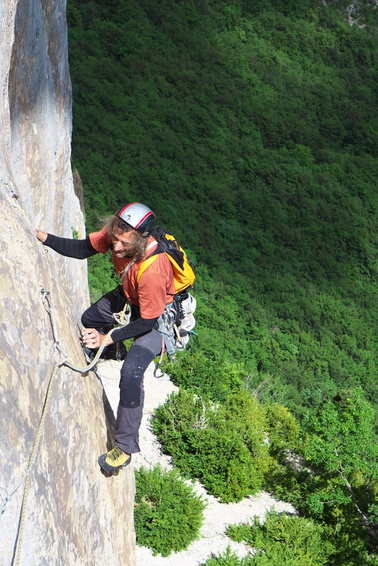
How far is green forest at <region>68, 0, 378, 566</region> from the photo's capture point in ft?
51.2

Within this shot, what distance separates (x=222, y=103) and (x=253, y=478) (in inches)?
843

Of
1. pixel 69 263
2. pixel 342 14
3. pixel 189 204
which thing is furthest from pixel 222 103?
pixel 69 263

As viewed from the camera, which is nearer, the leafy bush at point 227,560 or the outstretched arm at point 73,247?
the outstretched arm at point 73,247

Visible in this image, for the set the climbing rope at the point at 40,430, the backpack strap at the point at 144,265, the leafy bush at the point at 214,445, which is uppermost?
the backpack strap at the point at 144,265

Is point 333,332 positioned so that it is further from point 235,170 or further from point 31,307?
point 31,307

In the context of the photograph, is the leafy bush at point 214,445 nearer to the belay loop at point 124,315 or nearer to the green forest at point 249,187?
the green forest at point 249,187

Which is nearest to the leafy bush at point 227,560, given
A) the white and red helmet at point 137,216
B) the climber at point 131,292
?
the climber at point 131,292

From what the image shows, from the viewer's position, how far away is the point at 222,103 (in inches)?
1164

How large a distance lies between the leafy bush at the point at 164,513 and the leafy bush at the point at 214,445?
1100 millimetres

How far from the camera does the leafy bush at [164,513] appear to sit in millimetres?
11156

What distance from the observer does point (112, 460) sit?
488cm

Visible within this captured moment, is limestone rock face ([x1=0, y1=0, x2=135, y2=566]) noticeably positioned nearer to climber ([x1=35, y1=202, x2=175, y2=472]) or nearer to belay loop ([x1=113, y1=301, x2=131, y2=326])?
climber ([x1=35, y1=202, x2=175, y2=472])

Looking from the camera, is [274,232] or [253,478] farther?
[274,232]

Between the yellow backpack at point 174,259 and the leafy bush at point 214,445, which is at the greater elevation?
the yellow backpack at point 174,259
